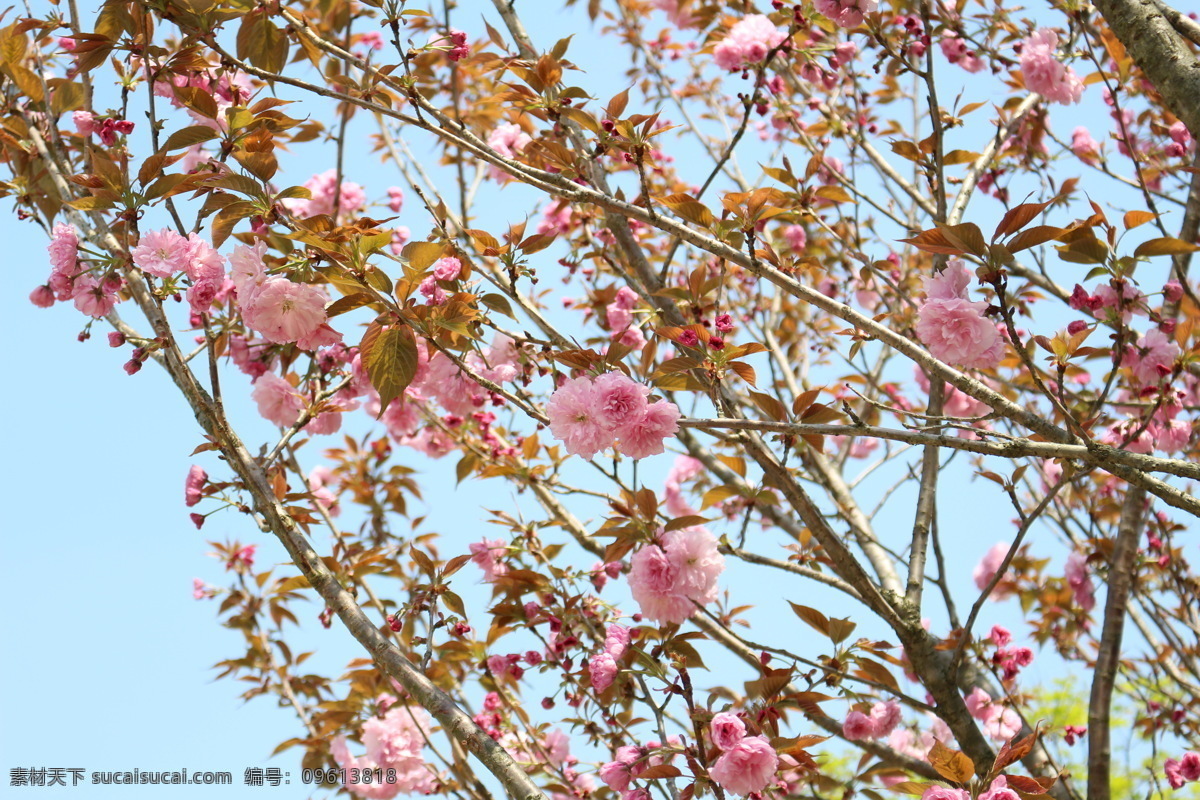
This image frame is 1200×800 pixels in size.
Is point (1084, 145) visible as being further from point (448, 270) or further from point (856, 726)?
point (448, 270)

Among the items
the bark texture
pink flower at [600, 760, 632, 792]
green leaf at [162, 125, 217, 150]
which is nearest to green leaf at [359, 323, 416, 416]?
green leaf at [162, 125, 217, 150]

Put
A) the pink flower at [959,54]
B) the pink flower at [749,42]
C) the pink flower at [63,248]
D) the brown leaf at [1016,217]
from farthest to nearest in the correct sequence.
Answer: the pink flower at [959,54]
the pink flower at [749,42]
the pink flower at [63,248]
the brown leaf at [1016,217]

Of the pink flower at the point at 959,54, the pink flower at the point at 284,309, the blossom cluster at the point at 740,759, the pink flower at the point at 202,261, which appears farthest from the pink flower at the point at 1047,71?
the pink flower at the point at 202,261

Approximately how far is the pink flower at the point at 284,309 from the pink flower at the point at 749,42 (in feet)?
5.93

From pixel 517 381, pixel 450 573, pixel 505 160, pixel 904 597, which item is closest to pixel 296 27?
pixel 505 160

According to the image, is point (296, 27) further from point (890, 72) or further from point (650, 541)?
point (890, 72)

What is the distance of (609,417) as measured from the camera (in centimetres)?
158

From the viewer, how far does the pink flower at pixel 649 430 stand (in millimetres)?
1625

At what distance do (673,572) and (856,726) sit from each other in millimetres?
746

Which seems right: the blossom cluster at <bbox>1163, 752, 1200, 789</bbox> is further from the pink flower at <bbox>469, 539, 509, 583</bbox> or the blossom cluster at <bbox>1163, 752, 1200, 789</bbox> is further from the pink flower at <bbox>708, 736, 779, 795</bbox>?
the pink flower at <bbox>469, 539, 509, 583</bbox>

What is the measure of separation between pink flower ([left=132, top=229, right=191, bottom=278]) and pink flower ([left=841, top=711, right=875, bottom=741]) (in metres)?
1.90

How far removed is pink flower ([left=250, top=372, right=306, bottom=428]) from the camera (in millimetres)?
2264

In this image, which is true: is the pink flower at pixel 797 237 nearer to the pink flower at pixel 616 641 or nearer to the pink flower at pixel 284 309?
the pink flower at pixel 616 641

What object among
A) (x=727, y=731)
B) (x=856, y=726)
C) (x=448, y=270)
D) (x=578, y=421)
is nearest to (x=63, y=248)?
(x=448, y=270)
